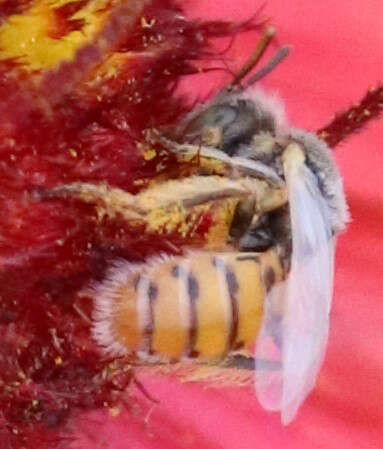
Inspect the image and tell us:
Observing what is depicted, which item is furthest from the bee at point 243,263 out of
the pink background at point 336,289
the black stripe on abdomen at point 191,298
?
the pink background at point 336,289

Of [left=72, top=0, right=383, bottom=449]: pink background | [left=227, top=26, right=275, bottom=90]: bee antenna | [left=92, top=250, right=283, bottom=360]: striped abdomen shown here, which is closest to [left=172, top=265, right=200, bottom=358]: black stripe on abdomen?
[left=92, top=250, right=283, bottom=360]: striped abdomen

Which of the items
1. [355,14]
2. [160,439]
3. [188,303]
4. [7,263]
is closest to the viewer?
[188,303]

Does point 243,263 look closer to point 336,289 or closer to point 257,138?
point 257,138

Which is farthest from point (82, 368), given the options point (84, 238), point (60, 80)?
point (60, 80)

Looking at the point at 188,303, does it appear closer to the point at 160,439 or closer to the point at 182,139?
the point at 182,139

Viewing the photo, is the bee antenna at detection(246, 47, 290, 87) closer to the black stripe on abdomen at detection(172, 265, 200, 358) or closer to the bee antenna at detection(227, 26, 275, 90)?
the bee antenna at detection(227, 26, 275, 90)

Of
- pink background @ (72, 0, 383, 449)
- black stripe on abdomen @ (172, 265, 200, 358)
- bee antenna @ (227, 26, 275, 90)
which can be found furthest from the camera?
pink background @ (72, 0, 383, 449)

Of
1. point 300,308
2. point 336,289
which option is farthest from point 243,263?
point 336,289
